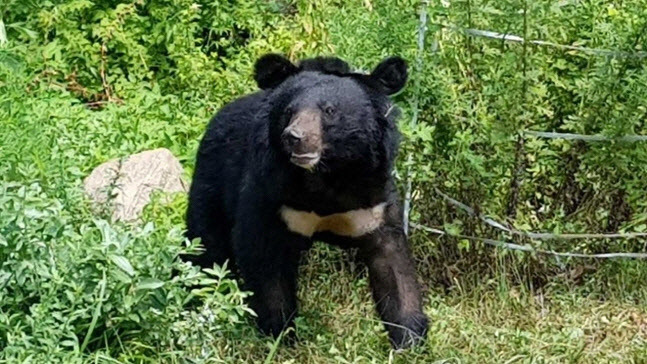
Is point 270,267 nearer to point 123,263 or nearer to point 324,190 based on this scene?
point 324,190

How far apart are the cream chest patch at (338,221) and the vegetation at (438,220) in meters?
0.33

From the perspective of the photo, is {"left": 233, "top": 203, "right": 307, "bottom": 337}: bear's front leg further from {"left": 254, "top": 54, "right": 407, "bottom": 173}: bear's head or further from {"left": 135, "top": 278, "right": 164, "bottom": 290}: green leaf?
{"left": 135, "top": 278, "right": 164, "bottom": 290}: green leaf

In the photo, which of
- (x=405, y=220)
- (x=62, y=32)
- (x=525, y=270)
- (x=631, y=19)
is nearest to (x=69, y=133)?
(x=62, y=32)

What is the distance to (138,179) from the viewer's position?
712 cm

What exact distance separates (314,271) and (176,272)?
1071 mm

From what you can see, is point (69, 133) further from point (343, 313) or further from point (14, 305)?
point (14, 305)

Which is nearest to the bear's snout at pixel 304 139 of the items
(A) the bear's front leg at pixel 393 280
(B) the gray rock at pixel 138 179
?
(A) the bear's front leg at pixel 393 280

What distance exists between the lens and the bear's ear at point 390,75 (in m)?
5.58

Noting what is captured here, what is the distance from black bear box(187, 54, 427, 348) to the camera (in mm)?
5438

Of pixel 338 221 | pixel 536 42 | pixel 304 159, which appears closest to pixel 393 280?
pixel 338 221

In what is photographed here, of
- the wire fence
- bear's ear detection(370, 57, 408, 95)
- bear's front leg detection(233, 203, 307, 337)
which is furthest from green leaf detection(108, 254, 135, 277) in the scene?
the wire fence

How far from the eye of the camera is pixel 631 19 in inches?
236

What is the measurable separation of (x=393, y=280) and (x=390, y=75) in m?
0.75

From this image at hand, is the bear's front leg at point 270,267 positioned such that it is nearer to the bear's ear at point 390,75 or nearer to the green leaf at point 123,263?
the bear's ear at point 390,75
